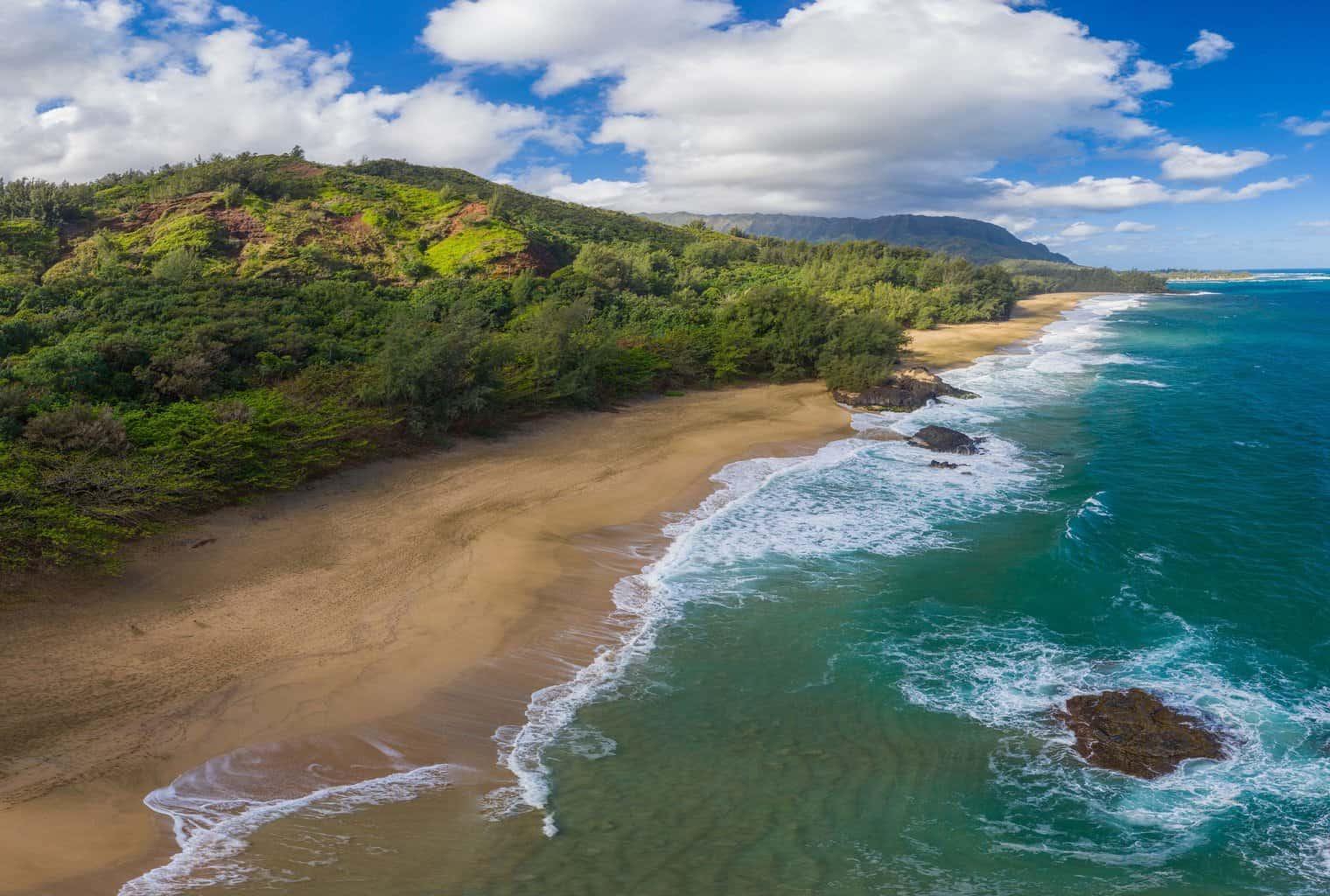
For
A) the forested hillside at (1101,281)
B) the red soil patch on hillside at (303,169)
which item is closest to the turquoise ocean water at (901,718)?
the red soil patch on hillside at (303,169)

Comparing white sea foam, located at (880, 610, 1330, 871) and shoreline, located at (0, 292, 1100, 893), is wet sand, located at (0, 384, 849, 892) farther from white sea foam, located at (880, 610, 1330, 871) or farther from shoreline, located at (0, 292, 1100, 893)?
white sea foam, located at (880, 610, 1330, 871)

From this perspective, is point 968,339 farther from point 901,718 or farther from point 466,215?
point 901,718

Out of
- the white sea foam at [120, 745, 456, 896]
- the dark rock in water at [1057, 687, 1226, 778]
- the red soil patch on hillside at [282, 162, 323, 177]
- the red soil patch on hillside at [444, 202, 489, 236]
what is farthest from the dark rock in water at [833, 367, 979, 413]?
the red soil patch on hillside at [282, 162, 323, 177]

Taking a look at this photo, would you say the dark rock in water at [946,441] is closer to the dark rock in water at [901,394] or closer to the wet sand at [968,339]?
the dark rock in water at [901,394]

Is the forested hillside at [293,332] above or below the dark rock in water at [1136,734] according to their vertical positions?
above

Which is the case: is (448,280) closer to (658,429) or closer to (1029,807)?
(658,429)
